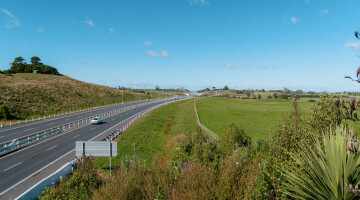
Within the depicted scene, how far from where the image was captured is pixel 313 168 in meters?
4.90

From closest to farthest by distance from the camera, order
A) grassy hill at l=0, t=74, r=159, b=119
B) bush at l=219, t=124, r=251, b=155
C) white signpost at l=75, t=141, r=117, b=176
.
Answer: white signpost at l=75, t=141, r=117, b=176, bush at l=219, t=124, r=251, b=155, grassy hill at l=0, t=74, r=159, b=119

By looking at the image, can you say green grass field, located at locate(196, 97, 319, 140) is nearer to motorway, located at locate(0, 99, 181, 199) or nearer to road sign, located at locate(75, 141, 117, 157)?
road sign, located at locate(75, 141, 117, 157)

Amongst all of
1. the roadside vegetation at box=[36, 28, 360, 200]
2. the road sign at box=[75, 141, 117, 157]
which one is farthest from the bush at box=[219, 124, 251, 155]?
the road sign at box=[75, 141, 117, 157]

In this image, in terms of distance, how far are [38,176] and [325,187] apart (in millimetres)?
18629

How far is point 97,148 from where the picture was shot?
51.6 feet

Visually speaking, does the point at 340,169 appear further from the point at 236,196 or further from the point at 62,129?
the point at 62,129

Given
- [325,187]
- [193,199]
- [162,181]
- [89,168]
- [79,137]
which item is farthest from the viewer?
[79,137]

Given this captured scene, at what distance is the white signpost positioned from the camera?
15.5 meters

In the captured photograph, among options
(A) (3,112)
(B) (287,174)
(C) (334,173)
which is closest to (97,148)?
(B) (287,174)

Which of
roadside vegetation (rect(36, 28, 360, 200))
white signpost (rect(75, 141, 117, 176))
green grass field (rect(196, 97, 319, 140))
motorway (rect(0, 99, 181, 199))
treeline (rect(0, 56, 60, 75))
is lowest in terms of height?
motorway (rect(0, 99, 181, 199))

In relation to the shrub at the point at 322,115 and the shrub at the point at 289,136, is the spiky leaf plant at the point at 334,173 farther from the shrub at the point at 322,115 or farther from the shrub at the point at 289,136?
the shrub at the point at 322,115

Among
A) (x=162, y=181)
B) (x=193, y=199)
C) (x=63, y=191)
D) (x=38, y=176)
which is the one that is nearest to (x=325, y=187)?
(x=193, y=199)

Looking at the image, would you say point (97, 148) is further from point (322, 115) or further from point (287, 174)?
point (322, 115)

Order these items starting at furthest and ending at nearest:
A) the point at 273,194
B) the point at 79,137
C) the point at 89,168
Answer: the point at 79,137 < the point at 89,168 < the point at 273,194
